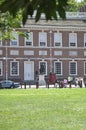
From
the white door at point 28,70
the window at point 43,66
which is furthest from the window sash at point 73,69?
the white door at point 28,70

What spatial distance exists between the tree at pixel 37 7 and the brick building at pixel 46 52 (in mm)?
55522

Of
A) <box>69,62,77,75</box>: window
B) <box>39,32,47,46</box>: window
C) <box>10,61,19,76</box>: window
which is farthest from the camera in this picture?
<box>69,62,77,75</box>: window

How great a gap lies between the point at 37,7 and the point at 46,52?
58.3 m

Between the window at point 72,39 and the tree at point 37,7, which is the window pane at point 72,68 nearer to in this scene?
the window at point 72,39

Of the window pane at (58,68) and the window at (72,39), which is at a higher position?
the window at (72,39)

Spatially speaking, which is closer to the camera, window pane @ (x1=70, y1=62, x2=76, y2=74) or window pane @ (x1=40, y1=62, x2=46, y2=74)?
window pane @ (x1=40, y1=62, x2=46, y2=74)

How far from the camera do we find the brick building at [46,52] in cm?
6106

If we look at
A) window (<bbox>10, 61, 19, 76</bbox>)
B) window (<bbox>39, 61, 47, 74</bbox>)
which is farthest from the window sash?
window (<bbox>10, 61, 19, 76</bbox>)

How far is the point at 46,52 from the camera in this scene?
62750 millimetres

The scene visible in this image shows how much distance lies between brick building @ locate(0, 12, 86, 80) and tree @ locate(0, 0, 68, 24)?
55522 mm

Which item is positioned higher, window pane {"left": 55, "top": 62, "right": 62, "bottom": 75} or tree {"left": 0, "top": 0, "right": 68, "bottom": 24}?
tree {"left": 0, "top": 0, "right": 68, "bottom": 24}

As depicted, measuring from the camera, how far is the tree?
4434mm

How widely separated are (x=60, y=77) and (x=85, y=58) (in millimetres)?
4585

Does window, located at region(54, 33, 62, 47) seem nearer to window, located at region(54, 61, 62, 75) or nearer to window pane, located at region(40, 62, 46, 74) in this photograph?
window, located at region(54, 61, 62, 75)
